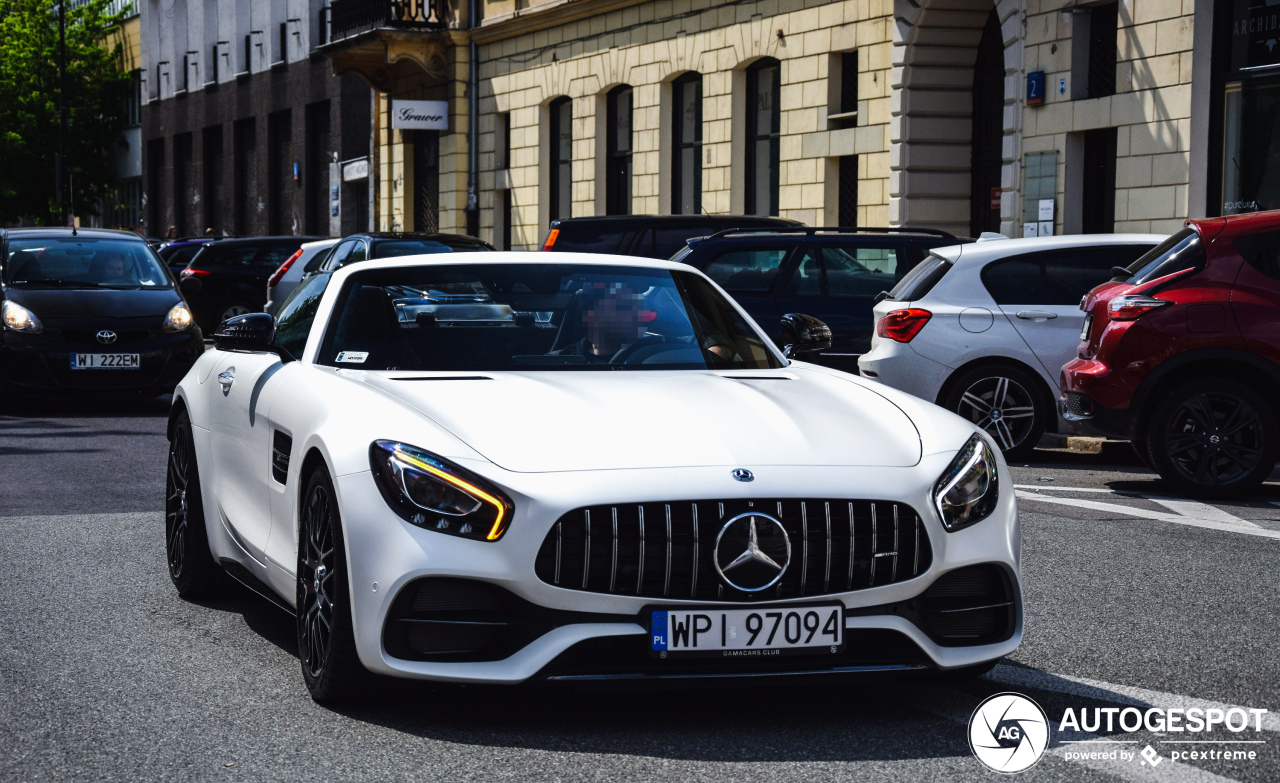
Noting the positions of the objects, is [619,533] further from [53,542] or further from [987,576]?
[53,542]

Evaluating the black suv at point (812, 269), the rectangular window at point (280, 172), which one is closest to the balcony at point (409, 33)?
the rectangular window at point (280, 172)

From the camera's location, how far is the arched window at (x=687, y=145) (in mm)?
28766

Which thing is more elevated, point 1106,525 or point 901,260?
point 901,260

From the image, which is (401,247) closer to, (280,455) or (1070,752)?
(280,455)

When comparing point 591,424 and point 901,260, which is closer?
point 591,424

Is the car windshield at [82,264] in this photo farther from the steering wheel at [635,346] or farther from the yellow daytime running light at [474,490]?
the yellow daytime running light at [474,490]

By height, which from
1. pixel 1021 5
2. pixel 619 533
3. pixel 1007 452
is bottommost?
pixel 1007 452

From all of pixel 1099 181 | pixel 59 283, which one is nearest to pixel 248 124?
pixel 1099 181

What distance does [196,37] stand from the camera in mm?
56250

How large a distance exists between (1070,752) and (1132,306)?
6.37 m

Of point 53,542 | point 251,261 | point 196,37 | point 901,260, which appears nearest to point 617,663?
point 53,542

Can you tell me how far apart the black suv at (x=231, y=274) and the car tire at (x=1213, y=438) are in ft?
56.7

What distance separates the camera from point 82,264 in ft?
52.9

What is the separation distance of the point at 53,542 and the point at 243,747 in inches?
160
